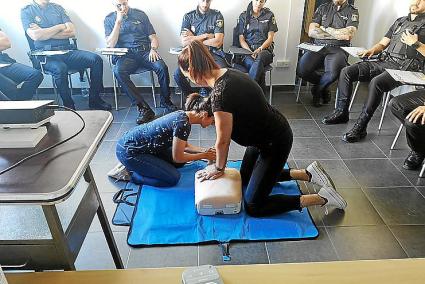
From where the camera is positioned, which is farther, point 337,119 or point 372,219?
point 337,119

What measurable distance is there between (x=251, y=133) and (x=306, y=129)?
163 cm

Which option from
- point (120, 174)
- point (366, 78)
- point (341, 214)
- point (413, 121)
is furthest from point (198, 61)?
point (366, 78)

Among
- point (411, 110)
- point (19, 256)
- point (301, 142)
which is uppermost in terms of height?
point (19, 256)

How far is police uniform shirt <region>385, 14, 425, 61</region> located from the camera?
3092mm

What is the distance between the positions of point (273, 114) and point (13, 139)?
135 centimetres

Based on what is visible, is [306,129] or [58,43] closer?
[306,129]

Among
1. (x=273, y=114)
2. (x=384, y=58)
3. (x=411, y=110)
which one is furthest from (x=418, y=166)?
(x=273, y=114)

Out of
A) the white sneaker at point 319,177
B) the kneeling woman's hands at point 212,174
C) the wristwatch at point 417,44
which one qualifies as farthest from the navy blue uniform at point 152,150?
the wristwatch at point 417,44

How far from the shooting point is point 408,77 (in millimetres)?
2838

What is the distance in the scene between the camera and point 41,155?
1.05m

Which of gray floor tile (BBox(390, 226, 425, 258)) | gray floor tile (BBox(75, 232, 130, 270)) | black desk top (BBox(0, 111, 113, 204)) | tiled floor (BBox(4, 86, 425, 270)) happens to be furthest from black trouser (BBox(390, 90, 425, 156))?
black desk top (BBox(0, 111, 113, 204))

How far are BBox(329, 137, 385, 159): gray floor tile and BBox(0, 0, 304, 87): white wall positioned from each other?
1534 mm

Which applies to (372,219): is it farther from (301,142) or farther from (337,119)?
(337,119)

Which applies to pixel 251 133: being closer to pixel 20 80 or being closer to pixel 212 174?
pixel 212 174
